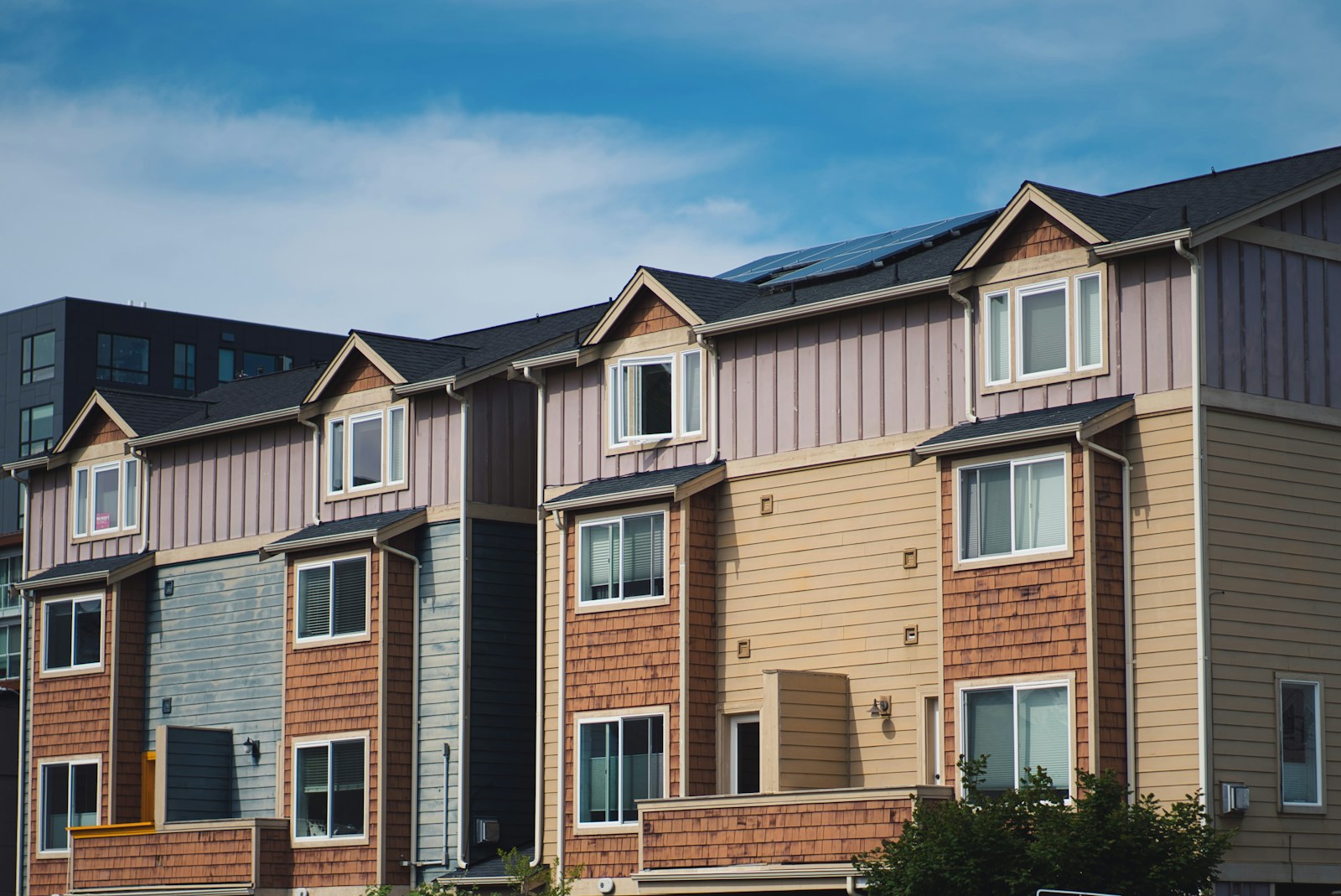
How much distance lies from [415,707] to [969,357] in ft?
43.7

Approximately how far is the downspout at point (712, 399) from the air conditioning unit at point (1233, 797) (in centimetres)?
1074

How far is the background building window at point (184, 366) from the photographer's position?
293ft

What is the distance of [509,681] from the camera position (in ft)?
131

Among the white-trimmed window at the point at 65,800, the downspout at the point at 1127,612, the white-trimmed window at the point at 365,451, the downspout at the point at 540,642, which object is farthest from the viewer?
the white-trimmed window at the point at 65,800

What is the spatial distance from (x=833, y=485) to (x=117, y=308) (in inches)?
2358

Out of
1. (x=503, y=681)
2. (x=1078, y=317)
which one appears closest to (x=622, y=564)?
(x=503, y=681)

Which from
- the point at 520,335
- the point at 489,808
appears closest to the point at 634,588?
the point at 489,808

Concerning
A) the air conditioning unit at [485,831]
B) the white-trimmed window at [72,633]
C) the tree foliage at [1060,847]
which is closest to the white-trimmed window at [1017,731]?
the tree foliage at [1060,847]

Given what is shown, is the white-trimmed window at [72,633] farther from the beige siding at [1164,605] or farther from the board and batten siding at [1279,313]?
the board and batten siding at [1279,313]

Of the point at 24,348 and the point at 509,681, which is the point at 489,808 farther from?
the point at 24,348

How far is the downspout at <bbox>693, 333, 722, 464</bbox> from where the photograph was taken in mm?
36062

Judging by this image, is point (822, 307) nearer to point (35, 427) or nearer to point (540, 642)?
point (540, 642)

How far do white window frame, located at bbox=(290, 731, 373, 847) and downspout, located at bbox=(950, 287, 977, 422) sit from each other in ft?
45.1

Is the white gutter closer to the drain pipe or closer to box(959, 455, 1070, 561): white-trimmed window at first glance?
box(959, 455, 1070, 561): white-trimmed window
